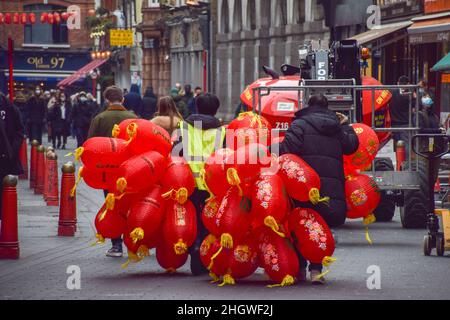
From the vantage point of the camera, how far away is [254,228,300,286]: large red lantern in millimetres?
12383

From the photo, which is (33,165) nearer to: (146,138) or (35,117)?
(146,138)

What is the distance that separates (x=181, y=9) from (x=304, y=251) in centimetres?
4985

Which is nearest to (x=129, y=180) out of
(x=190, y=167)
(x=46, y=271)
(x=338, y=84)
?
(x=190, y=167)

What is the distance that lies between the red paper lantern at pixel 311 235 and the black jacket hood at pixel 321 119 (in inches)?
30.9

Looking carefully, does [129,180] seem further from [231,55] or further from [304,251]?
[231,55]

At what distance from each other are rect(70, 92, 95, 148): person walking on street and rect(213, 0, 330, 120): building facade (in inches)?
262

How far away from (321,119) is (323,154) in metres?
0.32

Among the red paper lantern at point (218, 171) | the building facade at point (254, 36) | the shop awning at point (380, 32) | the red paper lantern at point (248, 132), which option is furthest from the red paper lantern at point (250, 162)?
the building facade at point (254, 36)

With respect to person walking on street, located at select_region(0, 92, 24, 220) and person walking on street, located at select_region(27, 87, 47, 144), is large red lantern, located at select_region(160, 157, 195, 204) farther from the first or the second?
person walking on street, located at select_region(27, 87, 47, 144)

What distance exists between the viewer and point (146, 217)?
1302 cm

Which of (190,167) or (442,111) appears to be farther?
(442,111)

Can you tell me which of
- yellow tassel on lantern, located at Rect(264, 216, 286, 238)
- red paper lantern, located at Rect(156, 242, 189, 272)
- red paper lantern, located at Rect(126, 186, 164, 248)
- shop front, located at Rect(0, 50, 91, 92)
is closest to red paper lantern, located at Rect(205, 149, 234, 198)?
yellow tassel on lantern, located at Rect(264, 216, 286, 238)
